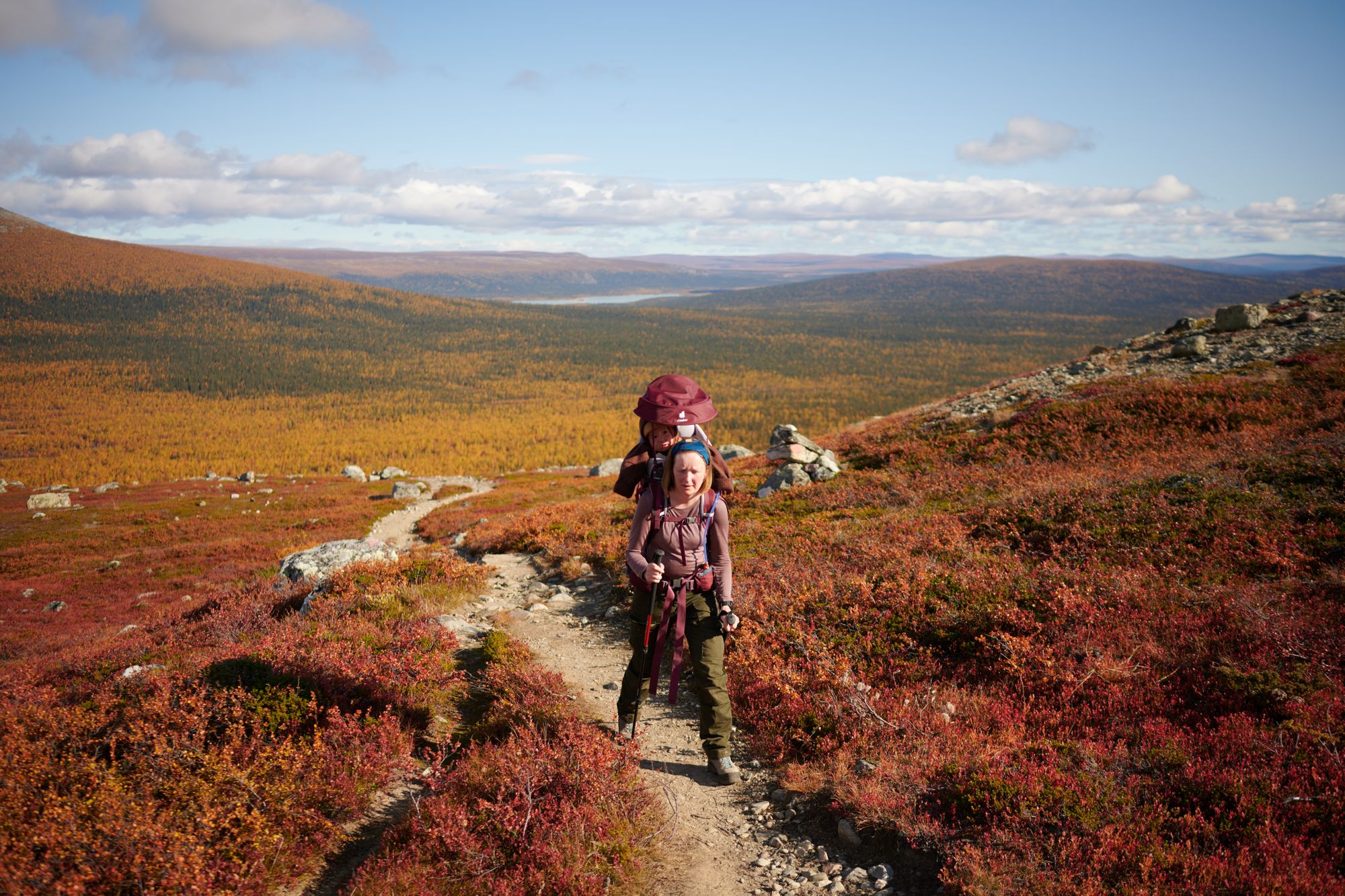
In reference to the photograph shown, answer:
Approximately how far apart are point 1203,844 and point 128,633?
1861 centimetres

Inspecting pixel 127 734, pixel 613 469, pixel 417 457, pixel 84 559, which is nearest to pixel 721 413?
pixel 417 457

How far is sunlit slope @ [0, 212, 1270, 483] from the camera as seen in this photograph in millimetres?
86562

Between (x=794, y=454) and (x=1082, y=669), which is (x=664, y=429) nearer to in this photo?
(x=1082, y=669)

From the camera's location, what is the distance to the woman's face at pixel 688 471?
15.0 feet

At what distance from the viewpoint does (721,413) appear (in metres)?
107

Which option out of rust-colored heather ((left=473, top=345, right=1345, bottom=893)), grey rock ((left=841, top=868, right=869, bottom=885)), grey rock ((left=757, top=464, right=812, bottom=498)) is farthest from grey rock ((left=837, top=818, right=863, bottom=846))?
grey rock ((left=757, top=464, right=812, bottom=498))

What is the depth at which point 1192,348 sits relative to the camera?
23078 millimetres

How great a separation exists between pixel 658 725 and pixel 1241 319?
3200 cm

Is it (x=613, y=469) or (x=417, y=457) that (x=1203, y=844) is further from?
(x=417, y=457)

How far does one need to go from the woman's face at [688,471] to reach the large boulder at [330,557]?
1006 cm

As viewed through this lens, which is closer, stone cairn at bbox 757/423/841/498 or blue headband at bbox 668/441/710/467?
blue headband at bbox 668/441/710/467

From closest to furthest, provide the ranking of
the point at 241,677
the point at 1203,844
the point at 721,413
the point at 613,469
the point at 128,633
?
the point at 1203,844 → the point at 241,677 → the point at 128,633 → the point at 613,469 → the point at 721,413

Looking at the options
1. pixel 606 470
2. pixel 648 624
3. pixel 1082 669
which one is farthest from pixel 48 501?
pixel 1082 669

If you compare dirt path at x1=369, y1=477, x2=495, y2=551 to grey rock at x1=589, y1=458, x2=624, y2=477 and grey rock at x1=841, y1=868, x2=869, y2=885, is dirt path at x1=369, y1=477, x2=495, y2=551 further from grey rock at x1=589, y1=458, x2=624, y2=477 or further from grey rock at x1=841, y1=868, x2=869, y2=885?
grey rock at x1=841, y1=868, x2=869, y2=885
